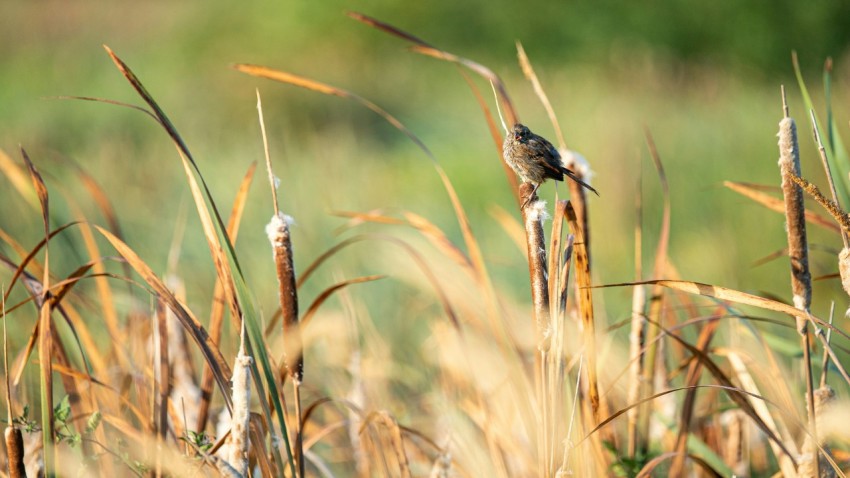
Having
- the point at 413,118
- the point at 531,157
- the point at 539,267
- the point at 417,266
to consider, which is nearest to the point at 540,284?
the point at 539,267

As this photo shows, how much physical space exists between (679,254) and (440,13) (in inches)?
375

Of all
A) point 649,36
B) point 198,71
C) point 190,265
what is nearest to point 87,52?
point 198,71

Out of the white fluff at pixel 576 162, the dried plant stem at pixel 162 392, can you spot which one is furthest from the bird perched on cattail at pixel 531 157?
the dried plant stem at pixel 162 392

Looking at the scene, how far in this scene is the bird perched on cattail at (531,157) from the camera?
2.27 feet

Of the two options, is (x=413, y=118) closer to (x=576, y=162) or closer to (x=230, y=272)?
(x=576, y=162)

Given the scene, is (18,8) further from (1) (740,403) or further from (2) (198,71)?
(1) (740,403)

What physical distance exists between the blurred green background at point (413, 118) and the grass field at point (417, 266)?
0.03 meters

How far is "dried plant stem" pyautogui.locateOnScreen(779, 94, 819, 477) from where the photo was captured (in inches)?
26.9

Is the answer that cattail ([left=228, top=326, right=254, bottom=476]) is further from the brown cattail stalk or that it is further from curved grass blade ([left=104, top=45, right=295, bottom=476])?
the brown cattail stalk

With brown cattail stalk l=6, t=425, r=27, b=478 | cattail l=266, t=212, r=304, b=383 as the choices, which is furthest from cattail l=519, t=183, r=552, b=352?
brown cattail stalk l=6, t=425, r=27, b=478

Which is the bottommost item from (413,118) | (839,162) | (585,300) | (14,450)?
(14,450)

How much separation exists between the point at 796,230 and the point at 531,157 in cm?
24

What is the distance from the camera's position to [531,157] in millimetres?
694

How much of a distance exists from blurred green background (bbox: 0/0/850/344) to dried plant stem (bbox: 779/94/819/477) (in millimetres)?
112
